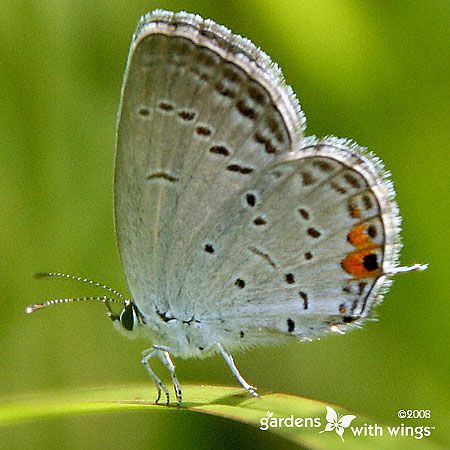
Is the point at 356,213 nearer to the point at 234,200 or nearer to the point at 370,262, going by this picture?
the point at 370,262

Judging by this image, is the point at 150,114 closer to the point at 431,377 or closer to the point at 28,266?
the point at 28,266

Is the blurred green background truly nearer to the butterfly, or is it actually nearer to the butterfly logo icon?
the butterfly

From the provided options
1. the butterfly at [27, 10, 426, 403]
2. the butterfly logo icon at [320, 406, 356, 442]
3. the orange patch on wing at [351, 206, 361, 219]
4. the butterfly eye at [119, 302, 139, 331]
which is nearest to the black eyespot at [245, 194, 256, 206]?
the butterfly at [27, 10, 426, 403]

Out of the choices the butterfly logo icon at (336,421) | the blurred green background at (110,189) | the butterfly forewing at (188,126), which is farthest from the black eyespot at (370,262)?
the butterfly logo icon at (336,421)

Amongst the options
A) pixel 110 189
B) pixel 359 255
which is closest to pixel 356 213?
pixel 359 255

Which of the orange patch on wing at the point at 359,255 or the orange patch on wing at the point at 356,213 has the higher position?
the orange patch on wing at the point at 356,213

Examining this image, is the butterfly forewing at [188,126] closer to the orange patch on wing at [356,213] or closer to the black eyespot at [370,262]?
the orange patch on wing at [356,213]

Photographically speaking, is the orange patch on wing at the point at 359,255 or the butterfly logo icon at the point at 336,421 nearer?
the butterfly logo icon at the point at 336,421
